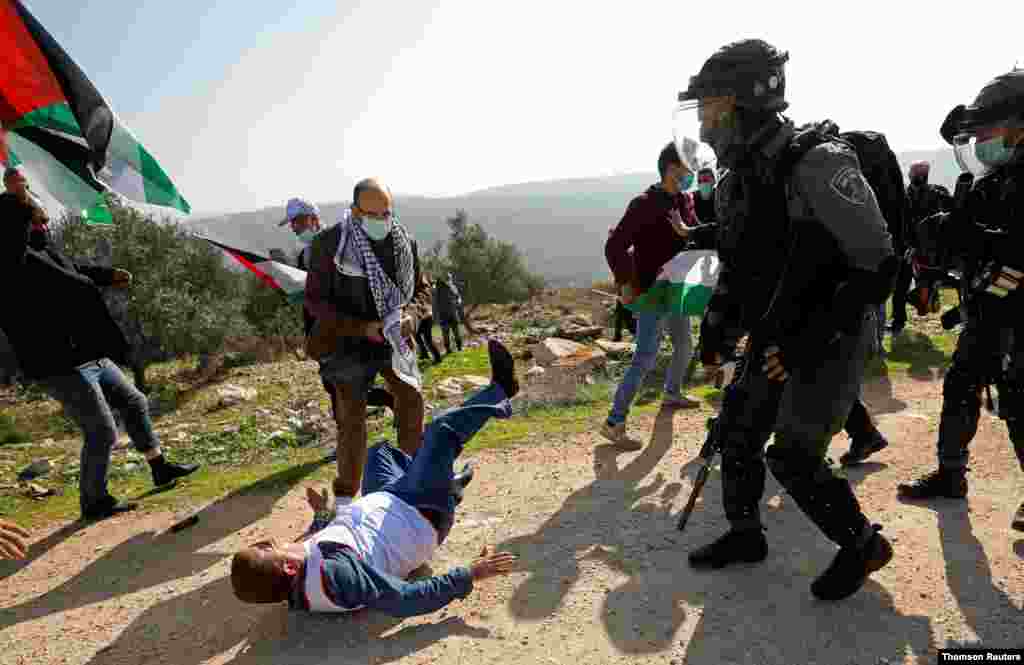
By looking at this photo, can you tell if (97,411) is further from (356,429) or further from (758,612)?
(758,612)

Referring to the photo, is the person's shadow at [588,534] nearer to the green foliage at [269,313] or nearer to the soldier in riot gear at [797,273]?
the soldier in riot gear at [797,273]

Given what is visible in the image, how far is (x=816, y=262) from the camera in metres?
2.72

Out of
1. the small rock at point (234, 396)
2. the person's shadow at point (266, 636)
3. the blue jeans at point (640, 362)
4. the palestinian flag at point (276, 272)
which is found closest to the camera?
the person's shadow at point (266, 636)

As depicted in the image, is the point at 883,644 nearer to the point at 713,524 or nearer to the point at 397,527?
the point at 713,524

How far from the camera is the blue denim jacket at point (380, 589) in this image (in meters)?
2.82

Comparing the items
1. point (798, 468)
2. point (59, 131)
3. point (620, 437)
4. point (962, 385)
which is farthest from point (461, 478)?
point (59, 131)

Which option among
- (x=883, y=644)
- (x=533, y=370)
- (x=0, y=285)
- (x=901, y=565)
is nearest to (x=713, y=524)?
(x=901, y=565)

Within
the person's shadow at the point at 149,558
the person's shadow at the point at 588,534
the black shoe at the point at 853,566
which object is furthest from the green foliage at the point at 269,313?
the black shoe at the point at 853,566

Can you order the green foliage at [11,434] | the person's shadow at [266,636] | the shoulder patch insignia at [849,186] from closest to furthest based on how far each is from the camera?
the shoulder patch insignia at [849,186] < the person's shadow at [266,636] < the green foliage at [11,434]

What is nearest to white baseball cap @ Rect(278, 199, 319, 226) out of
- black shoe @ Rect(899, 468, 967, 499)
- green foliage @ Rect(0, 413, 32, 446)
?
black shoe @ Rect(899, 468, 967, 499)

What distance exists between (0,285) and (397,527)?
337 centimetres

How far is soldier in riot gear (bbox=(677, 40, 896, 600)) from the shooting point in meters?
2.63

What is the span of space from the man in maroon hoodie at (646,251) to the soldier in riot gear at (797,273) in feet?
6.29

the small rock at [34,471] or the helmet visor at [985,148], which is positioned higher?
the helmet visor at [985,148]
